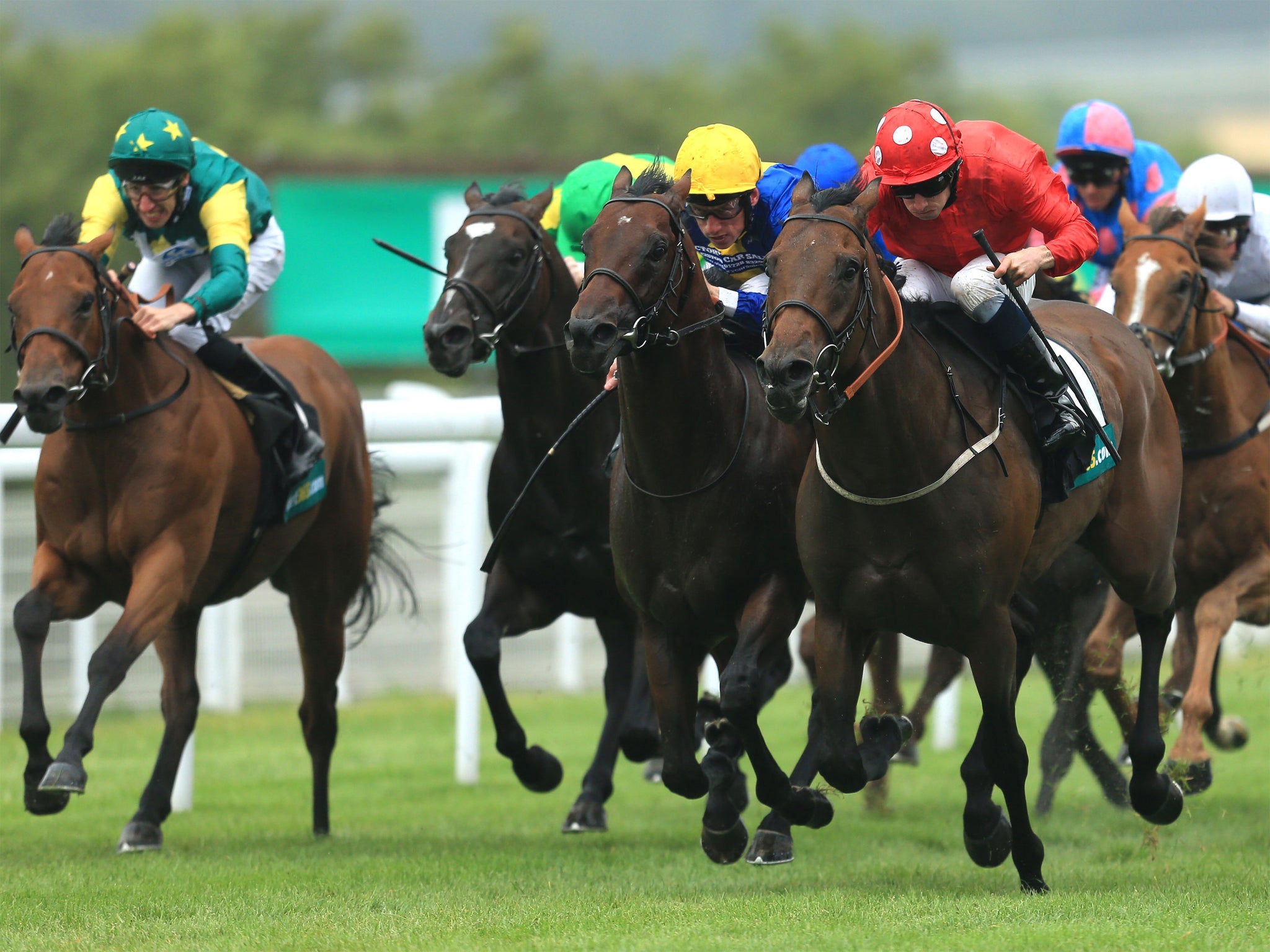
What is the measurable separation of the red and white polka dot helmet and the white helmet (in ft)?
7.06

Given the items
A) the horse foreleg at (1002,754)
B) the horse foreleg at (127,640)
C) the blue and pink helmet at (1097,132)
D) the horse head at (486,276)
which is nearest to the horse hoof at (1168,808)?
the horse foreleg at (1002,754)

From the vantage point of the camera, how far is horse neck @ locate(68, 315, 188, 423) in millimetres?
5781

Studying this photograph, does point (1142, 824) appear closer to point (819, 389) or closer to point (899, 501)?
point (899, 501)

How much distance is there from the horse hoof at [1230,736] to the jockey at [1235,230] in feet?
4.96

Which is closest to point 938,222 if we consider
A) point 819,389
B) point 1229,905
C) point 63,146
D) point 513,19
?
point 819,389

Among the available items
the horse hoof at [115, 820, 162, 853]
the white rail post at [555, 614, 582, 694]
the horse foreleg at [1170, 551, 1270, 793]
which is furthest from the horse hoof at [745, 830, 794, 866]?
the white rail post at [555, 614, 582, 694]

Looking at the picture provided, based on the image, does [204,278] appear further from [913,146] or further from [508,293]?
[913,146]

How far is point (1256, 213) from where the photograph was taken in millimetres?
6926

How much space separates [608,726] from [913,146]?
2605 mm

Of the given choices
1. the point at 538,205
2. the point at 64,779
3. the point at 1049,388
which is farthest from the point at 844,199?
the point at 64,779

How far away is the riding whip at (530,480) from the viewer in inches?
227

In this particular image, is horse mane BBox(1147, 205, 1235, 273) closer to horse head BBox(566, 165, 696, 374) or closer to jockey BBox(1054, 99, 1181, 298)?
jockey BBox(1054, 99, 1181, 298)

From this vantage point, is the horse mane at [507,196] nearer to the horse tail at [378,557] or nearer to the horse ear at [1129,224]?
the horse tail at [378,557]

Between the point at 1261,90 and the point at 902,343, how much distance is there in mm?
76647
